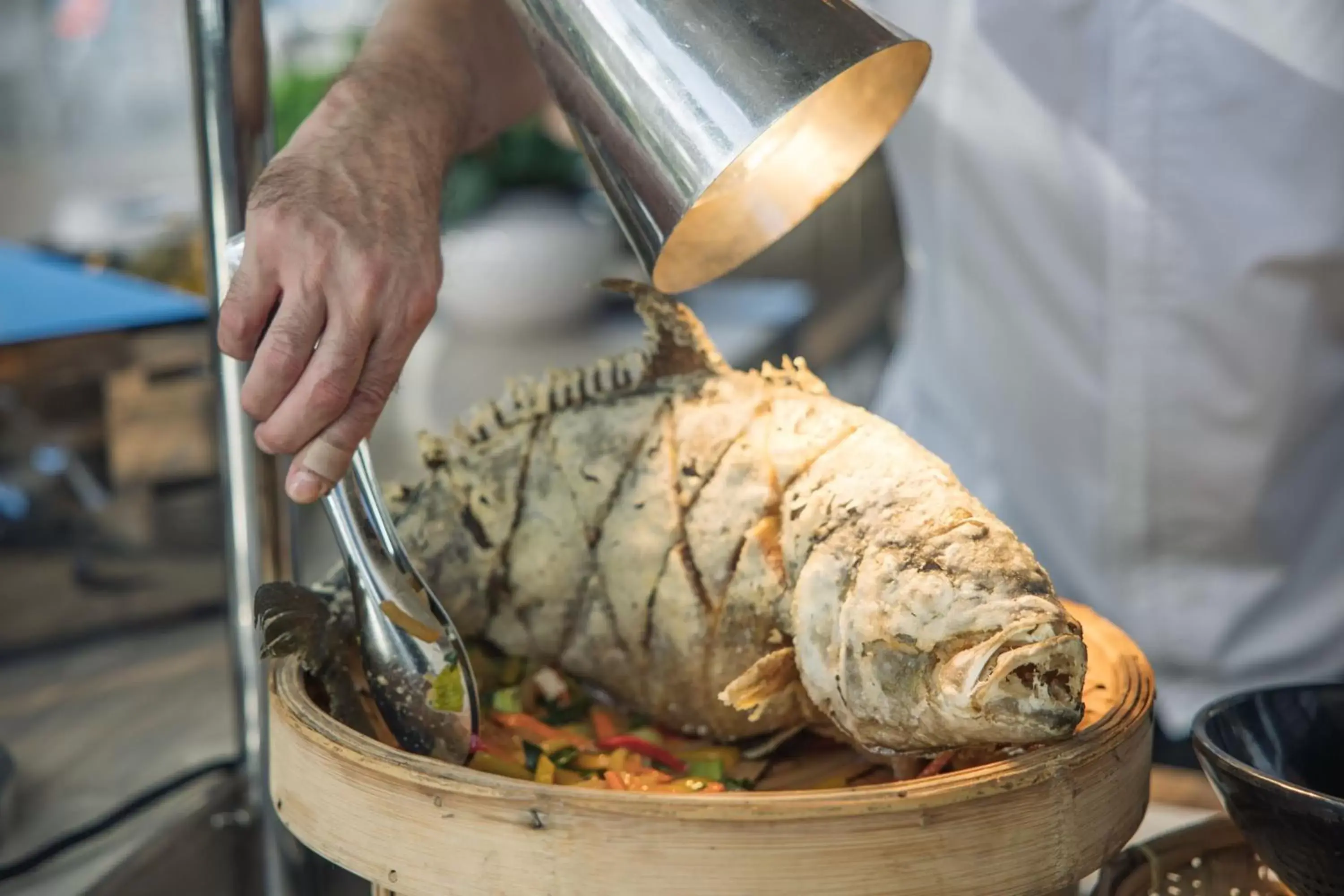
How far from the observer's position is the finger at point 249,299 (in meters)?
0.59

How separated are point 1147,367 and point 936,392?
24 centimetres

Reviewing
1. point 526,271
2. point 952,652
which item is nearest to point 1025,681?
point 952,652

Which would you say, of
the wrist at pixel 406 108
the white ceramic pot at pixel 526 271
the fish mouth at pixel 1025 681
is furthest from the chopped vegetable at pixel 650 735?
the white ceramic pot at pixel 526 271

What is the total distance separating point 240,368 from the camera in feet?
2.59

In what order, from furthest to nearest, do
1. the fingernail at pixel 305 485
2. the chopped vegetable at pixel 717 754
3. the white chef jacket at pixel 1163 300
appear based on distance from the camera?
the white chef jacket at pixel 1163 300 → the chopped vegetable at pixel 717 754 → the fingernail at pixel 305 485

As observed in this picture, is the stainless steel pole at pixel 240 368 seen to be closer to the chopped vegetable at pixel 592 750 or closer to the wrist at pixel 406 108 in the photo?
the wrist at pixel 406 108

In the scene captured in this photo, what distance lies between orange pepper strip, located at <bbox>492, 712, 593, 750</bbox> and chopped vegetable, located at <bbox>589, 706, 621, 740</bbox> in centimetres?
1

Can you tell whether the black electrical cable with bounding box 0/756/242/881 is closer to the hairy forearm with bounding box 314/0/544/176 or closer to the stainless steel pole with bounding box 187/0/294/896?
the stainless steel pole with bounding box 187/0/294/896

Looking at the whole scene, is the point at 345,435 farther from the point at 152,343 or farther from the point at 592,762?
the point at 152,343

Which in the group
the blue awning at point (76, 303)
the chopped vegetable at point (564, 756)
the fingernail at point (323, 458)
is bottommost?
the blue awning at point (76, 303)

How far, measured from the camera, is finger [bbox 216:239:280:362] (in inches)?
23.1

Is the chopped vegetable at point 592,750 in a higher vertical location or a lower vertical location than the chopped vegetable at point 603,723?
higher

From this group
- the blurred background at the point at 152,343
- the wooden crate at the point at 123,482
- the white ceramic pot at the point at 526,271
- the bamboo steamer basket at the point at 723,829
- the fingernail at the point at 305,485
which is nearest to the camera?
the bamboo steamer basket at the point at 723,829

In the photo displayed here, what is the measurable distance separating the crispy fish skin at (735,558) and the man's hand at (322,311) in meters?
0.15
